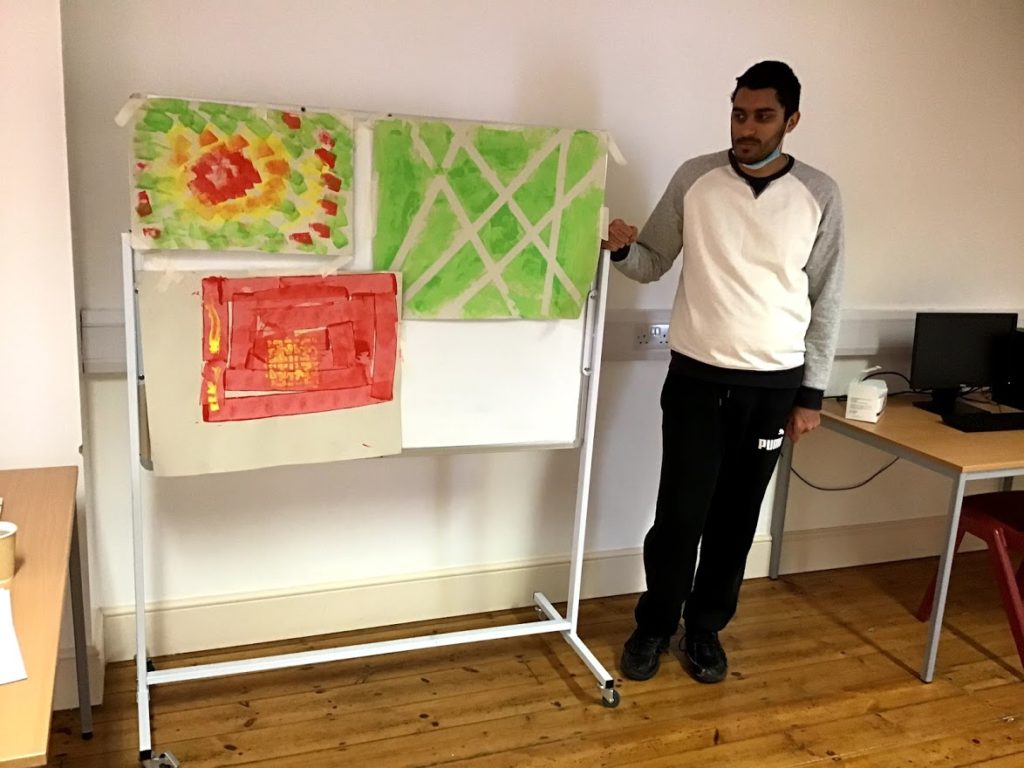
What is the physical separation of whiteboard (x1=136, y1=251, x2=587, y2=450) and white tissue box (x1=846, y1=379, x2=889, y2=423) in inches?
40.5

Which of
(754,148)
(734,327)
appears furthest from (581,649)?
(754,148)

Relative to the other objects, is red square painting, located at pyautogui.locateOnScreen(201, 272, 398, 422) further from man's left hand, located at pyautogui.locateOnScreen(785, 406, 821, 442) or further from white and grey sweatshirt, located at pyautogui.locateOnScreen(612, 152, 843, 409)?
man's left hand, located at pyautogui.locateOnScreen(785, 406, 821, 442)

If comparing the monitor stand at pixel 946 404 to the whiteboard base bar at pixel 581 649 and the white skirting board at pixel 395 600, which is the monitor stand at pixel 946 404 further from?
the whiteboard base bar at pixel 581 649

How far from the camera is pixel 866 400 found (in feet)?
9.10

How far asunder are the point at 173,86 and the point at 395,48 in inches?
22.6

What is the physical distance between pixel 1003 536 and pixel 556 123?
1819 mm

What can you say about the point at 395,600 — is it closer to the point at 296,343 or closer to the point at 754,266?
the point at 296,343

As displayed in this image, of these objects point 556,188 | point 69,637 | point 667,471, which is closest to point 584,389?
point 667,471

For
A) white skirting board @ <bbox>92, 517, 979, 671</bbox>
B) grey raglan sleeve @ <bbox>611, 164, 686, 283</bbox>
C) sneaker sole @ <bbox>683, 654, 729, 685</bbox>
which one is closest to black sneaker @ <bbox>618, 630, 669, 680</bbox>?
sneaker sole @ <bbox>683, 654, 729, 685</bbox>

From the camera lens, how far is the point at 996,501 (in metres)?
2.84

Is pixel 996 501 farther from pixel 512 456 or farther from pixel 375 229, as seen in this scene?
pixel 375 229

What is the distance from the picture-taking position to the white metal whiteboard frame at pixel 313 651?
1.91 meters

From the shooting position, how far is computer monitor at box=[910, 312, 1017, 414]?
9.75 ft

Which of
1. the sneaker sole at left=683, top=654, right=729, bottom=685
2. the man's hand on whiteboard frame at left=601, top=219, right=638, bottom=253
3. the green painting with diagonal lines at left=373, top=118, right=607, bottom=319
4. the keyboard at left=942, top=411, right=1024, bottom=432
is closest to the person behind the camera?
the green painting with diagonal lines at left=373, top=118, right=607, bottom=319
